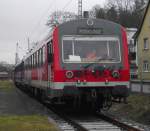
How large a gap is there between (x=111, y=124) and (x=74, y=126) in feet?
3.63

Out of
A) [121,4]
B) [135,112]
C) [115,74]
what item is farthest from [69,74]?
[121,4]

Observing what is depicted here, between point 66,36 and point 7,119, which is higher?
point 66,36

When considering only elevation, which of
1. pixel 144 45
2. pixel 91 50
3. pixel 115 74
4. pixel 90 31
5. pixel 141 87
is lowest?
pixel 141 87

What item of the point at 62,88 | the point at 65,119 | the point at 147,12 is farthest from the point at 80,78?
the point at 147,12

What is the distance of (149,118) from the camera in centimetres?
1419

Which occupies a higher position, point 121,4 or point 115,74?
point 121,4

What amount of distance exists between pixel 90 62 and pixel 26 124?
3081 millimetres

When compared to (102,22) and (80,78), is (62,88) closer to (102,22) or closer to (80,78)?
(80,78)

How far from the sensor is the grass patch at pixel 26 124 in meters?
11.6

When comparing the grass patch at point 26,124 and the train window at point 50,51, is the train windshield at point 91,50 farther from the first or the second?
the grass patch at point 26,124

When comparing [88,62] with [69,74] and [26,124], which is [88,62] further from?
[26,124]

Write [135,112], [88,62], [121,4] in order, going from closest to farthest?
[88,62] → [135,112] → [121,4]

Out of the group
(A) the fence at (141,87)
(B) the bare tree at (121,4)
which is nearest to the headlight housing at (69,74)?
(A) the fence at (141,87)

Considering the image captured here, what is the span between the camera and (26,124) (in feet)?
41.0
